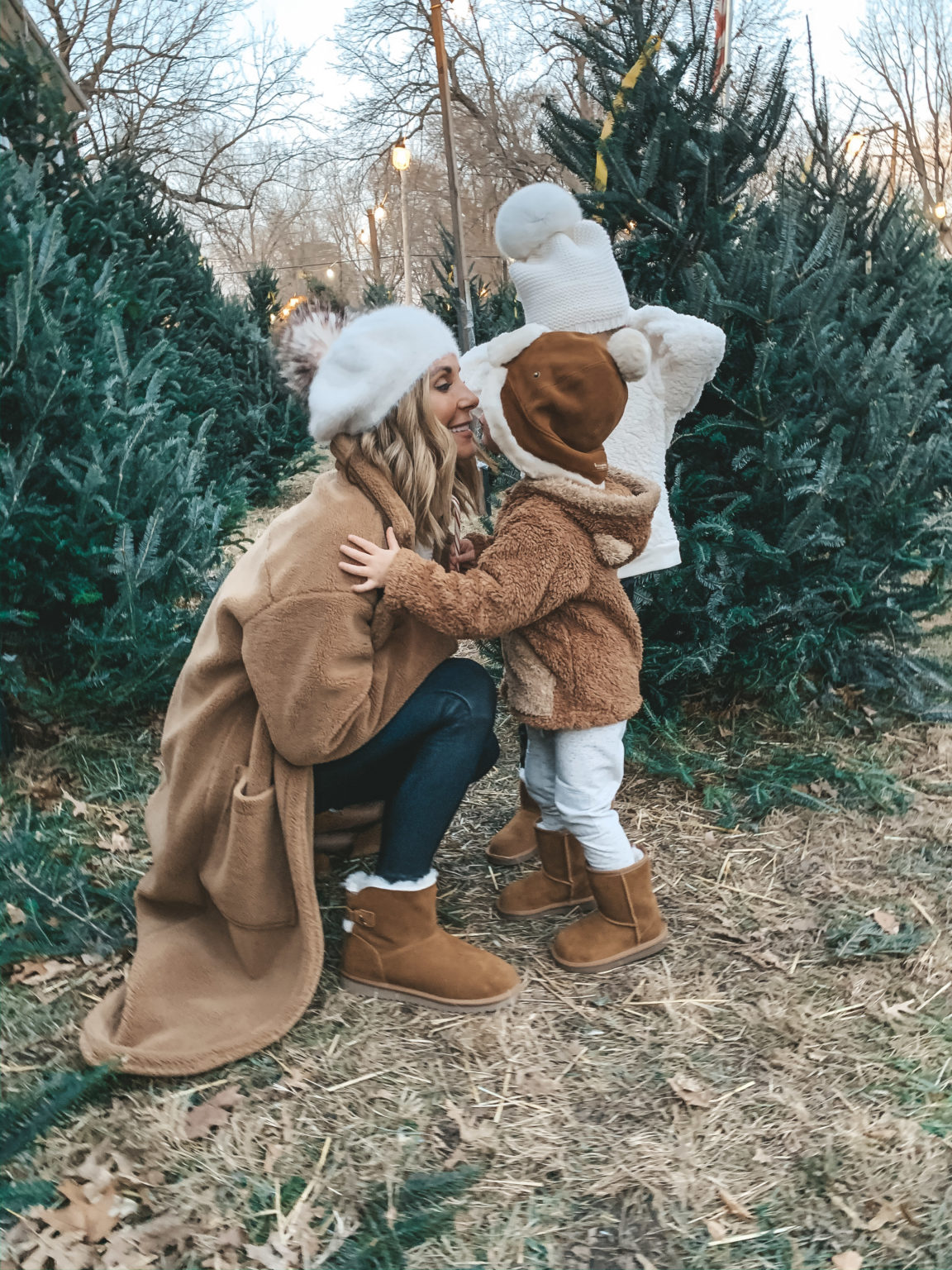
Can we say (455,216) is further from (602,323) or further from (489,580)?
(489,580)

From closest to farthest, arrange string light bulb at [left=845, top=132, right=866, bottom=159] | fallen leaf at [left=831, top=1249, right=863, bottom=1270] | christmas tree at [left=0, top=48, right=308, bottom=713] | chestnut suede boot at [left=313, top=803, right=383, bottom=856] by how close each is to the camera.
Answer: fallen leaf at [left=831, top=1249, right=863, bottom=1270] < chestnut suede boot at [left=313, top=803, right=383, bottom=856] < christmas tree at [left=0, top=48, right=308, bottom=713] < string light bulb at [left=845, top=132, right=866, bottom=159]

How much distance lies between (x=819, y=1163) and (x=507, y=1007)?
2.71ft

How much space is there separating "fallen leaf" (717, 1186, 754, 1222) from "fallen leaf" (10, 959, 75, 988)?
6.05 feet

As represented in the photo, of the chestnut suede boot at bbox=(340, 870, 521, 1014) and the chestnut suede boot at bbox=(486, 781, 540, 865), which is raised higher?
the chestnut suede boot at bbox=(340, 870, 521, 1014)

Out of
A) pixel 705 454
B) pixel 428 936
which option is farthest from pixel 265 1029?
pixel 705 454

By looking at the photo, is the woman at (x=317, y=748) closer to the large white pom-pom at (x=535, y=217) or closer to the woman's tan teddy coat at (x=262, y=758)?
the woman's tan teddy coat at (x=262, y=758)

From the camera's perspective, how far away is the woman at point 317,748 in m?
2.11

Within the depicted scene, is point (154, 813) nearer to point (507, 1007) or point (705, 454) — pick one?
point (507, 1007)

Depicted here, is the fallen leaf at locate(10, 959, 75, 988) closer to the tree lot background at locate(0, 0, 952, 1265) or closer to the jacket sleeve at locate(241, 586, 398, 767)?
the tree lot background at locate(0, 0, 952, 1265)

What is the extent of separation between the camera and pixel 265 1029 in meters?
2.25

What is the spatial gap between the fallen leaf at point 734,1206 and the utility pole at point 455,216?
6896mm

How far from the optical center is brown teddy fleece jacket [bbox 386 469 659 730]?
2.18m

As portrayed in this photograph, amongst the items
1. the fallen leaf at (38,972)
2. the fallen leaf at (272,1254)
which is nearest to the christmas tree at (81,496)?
the fallen leaf at (38,972)

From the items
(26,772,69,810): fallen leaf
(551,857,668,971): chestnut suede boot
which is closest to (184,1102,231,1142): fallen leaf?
(551,857,668,971): chestnut suede boot
